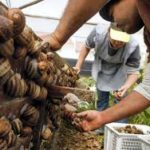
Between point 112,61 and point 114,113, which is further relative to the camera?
point 112,61

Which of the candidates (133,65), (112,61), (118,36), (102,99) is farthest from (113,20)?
(102,99)

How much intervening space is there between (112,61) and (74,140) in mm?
1638

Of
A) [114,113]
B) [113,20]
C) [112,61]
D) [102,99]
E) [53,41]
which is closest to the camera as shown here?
[53,41]

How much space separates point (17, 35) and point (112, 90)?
232 inches

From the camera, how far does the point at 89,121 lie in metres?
3.78

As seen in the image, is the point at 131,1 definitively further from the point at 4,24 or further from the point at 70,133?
the point at 70,133

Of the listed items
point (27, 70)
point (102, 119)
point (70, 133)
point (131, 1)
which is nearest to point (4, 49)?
point (27, 70)

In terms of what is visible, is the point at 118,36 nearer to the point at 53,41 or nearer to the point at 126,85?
the point at 126,85

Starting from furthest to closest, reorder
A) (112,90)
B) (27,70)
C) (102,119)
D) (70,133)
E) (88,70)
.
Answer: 1. (88,70)
2. (112,90)
3. (70,133)
4. (102,119)
5. (27,70)

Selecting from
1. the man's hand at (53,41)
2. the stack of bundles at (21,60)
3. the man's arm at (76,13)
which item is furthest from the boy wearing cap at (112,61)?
the man's arm at (76,13)

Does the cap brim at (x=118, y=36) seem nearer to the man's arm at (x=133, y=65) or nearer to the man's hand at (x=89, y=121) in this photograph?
the man's arm at (x=133, y=65)

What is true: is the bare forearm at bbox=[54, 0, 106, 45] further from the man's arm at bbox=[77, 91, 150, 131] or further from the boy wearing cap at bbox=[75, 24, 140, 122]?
the boy wearing cap at bbox=[75, 24, 140, 122]

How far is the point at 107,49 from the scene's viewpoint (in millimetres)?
7832

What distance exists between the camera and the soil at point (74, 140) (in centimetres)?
666
